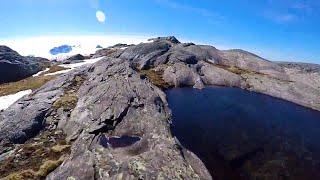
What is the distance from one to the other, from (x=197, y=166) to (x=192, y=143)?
8.66m

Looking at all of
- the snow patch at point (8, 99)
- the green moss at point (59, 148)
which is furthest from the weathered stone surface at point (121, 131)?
the snow patch at point (8, 99)

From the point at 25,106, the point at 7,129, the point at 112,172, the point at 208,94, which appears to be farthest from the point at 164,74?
the point at 112,172

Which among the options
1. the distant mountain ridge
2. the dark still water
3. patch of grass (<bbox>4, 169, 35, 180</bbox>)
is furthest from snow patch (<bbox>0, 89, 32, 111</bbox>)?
the distant mountain ridge

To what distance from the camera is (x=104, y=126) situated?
41250 mm

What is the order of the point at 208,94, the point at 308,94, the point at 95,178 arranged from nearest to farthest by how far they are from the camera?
1. the point at 95,178
2. the point at 208,94
3. the point at 308,94

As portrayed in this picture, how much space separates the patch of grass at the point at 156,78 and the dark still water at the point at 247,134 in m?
6.06

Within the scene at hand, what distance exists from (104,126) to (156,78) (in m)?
39.4

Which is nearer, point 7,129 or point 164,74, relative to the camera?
point 7,129

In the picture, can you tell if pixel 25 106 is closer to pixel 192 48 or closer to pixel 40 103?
pixel 40 103

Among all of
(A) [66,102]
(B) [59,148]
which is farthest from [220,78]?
(B) [59,148]

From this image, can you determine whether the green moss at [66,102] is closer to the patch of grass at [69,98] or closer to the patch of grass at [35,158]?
the patch of grass at [69,98]

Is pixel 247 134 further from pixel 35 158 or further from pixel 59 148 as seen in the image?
pixel 35 158

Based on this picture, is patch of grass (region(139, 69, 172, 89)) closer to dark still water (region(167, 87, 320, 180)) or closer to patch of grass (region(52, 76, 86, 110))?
dark still water (region(167, 87, 320, 180))

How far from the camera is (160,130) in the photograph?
134ft
